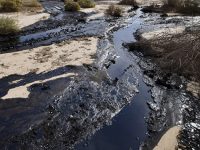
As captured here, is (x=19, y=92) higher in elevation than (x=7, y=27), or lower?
lower

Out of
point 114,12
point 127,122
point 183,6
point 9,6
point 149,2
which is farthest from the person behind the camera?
point 149,2

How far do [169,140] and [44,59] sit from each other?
9.38 m

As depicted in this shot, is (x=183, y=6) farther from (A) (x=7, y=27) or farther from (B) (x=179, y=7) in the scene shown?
(A) (x=7, y=27)

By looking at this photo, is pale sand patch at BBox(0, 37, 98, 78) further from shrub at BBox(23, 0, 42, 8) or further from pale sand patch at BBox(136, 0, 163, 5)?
pale sand patch at BBox(136, 0, 163, 5)

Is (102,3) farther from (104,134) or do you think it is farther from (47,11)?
(104,134)

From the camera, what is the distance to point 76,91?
16.0 metres

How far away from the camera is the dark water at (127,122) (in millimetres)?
11938

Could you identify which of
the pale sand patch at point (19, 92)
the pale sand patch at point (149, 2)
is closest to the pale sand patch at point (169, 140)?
the pale sand patch at point (19, 92)

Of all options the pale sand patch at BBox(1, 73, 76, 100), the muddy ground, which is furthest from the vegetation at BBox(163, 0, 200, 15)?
the pale sand patch at BBox(1, 73, 76, 100)

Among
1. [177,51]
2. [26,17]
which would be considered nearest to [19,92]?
[177,51]

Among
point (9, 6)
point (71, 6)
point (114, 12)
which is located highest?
point (9, 6)

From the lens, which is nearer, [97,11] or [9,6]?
[9,6]

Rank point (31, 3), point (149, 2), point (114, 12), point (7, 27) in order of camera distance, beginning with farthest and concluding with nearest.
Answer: point (149, 2), point (31, 3), point (114, 12), point (7, 27)

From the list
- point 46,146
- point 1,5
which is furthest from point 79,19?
point 46,146
